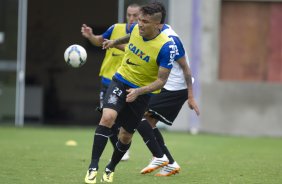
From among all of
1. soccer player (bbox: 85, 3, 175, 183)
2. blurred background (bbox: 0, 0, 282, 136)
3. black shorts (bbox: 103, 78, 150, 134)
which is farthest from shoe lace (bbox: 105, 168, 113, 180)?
blurred background (bbox: 0, 0, 282, 136)

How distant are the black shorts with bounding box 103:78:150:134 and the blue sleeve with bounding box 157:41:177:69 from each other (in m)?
0.47

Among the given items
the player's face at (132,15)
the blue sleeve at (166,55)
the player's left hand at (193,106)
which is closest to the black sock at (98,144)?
the blue sleeve at (166,55)

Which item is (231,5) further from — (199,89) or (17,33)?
(17,33)

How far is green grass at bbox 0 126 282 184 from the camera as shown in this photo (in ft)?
27.4

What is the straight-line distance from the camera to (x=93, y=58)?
21719 mm

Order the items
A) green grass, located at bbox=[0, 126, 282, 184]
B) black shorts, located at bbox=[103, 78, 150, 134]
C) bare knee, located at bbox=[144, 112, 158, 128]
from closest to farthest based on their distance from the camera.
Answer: black shorts, located at bbox=[103, 78, 150, 134]
green grass, located at bbox=[0, 126, 282, 184]
bare knee, located at bbox=[144, 112, 158, 128]

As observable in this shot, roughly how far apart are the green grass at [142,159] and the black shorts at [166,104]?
71 cm

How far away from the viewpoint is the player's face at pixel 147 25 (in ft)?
25.0

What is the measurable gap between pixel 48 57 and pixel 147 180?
13.6 metres

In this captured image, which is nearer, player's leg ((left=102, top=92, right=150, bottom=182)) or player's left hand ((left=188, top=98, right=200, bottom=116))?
player's leg ((left=102, top=92, right=150, bottom=182))

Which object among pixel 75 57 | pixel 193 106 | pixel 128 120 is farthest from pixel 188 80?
pixel 75 57

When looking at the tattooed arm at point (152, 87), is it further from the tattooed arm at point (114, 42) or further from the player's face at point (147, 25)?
the tattooed arm at point (114, 42)

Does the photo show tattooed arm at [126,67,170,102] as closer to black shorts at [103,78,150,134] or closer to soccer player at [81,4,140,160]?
black shorts at [103,78,150,134]

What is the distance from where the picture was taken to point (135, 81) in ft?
25.8
